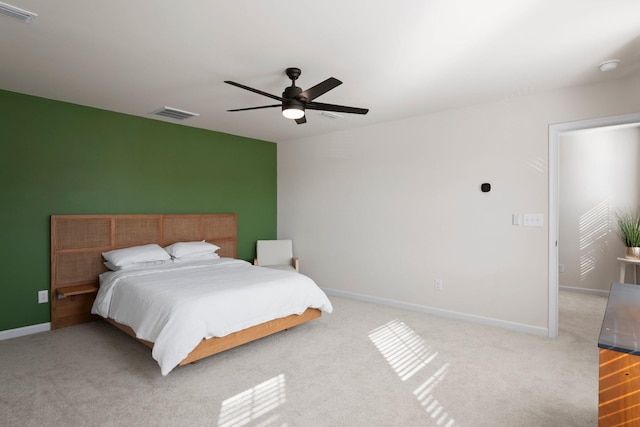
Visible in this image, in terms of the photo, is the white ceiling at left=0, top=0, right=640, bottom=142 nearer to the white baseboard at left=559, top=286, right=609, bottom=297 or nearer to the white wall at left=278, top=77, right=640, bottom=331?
the white wall at left=278, top=77, right=640, bottom=331

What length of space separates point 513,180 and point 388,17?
2.38 metres

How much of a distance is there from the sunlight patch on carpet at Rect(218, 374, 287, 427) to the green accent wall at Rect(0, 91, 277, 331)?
2.70m

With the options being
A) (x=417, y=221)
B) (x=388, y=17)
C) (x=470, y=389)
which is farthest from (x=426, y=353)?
(x=388, y=17)

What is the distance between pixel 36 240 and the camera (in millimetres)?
3646

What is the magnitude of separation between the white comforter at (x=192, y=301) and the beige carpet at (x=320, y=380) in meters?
0.28

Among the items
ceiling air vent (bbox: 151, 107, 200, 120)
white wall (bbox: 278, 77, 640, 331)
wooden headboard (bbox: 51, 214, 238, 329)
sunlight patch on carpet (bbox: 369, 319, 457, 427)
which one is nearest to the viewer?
sunlight patch on carpet (bbox: 369, 319, 457, 427)

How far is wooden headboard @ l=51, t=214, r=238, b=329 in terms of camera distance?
147 inches

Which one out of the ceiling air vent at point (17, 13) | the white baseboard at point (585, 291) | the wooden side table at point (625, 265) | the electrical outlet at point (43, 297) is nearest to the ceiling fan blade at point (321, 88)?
the ceiling air vent at point (17, 13)

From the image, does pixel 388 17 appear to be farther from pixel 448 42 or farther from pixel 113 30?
pixel 113 30

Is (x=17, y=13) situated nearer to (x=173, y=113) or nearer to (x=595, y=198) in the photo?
(x=173, y=113)

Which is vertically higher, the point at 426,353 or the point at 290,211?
the point at 290,211

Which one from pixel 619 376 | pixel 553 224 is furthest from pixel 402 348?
pixel 619 376

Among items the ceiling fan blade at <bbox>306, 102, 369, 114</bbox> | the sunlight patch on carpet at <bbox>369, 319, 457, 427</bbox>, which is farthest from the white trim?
the ceiling fan blade at <bbox>306, 102, 369, 114</bbox>

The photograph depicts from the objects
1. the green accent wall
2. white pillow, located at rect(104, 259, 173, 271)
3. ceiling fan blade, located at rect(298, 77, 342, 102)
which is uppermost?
ceiling fan blade, located at rect(298, 77, 342, 102)
